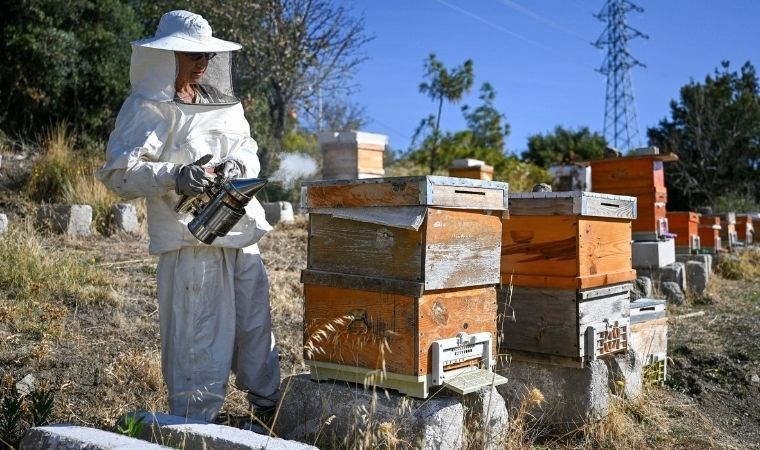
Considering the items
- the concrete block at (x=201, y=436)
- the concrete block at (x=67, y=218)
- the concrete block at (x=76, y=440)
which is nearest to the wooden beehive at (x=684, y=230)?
the concrete block at (x=67, y=218)

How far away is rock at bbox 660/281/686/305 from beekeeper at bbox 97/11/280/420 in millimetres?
5655

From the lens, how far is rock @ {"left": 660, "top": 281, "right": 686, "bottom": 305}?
25.2ft

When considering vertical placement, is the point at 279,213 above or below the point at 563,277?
above

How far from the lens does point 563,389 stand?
385 centimetres

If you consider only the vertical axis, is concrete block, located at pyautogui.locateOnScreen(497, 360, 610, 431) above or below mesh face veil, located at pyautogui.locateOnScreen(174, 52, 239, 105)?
below

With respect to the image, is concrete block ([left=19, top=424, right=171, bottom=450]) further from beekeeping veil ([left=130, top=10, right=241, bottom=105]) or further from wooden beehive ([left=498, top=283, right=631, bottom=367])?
wooden beehive ([left=498, top=283, right=631, bottom=367])

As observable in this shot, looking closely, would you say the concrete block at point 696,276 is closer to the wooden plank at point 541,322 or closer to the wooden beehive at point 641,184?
the wooden beehive at point 641,184

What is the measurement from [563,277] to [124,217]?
4.83 m

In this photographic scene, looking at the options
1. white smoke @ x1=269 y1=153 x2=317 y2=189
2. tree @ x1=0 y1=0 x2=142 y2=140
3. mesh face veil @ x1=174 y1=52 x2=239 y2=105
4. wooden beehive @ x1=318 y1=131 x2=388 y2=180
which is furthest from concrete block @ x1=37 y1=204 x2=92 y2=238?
white smoke @ x1=269 y1=153 x2=317 y2=189

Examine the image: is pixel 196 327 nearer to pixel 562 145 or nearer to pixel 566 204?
pixel 566 204

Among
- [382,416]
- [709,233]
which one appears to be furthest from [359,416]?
[709,233]

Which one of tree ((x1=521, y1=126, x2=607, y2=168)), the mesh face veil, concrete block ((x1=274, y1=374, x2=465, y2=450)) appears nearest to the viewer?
concrete block ((x1=274, y1=374, x2=465, y2=450))

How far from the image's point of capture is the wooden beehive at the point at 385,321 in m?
2.85

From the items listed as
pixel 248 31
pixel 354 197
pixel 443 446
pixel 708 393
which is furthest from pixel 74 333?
pixel 248 31
